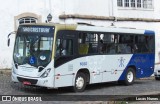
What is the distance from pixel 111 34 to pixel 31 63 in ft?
14.6

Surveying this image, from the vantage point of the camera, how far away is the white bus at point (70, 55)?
15336mm

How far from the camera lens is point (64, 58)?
51.4ft

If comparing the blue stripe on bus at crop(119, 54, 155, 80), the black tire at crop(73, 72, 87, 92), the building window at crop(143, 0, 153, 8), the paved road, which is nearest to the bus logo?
the blue stripe on bus at crop(119, 54, 155, 80)

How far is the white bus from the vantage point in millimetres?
15336

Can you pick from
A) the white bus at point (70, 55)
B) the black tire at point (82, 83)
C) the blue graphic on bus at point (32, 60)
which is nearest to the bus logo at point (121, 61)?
the white bus at point (70, 55)

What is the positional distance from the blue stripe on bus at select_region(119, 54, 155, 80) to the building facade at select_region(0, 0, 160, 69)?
706cm

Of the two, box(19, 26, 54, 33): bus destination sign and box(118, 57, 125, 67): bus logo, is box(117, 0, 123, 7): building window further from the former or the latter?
box(19, 26, 54, 33): bus destination sign

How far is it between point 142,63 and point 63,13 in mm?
7854

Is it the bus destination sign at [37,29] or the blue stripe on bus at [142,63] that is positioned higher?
the bus destination sign at [37,29]

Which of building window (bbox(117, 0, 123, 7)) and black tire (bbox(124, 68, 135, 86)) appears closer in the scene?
black tire (bbox(124, 68, 135, 86))

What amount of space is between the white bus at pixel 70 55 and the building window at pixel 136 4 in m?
11.1

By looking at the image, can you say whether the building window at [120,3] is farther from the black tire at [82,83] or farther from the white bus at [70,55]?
the black tire at [82,83]

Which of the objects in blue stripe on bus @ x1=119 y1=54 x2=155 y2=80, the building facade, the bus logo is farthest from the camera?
the building facade

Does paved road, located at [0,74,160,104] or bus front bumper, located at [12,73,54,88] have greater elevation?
bus front bumper, located at [12,73,54,88]
